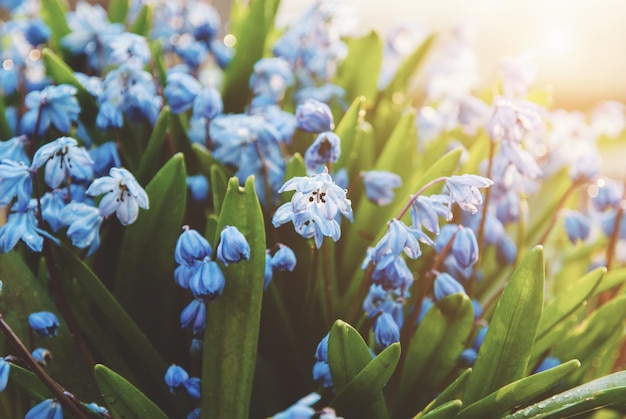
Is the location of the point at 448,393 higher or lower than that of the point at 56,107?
lower

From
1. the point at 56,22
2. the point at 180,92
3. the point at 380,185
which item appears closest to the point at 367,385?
the point at 380,185

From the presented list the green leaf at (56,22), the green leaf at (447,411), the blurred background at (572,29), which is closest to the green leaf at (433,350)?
the green leaf at (447,411)

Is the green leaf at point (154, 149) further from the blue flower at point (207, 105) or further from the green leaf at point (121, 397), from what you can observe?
the green leaf at point (121, 397)

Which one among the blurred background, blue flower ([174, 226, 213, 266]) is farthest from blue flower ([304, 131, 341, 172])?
the blurred background

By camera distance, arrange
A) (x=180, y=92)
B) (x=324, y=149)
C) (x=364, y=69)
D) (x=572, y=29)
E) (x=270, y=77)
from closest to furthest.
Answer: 1. (x=324, y=149)
2. (x=180, y=92)
3. (x=270, y=77)
4. (x=364, y=69)
5. (x=572, y=29)

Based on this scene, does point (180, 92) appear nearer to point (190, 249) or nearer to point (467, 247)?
point (190, 249)

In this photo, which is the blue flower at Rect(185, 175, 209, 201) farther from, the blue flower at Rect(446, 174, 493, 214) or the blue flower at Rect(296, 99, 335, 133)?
the blue flower at Rect(446, 174, 493, 214)
